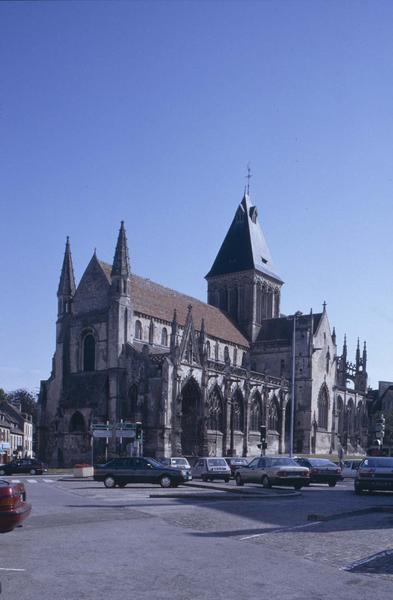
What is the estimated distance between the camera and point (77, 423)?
56.9 metres

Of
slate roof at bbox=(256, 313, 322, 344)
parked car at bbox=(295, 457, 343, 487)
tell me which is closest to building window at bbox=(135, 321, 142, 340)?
slate roof at bbox=(256, 313, 322, 344)

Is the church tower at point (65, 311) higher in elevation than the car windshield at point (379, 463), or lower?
higher

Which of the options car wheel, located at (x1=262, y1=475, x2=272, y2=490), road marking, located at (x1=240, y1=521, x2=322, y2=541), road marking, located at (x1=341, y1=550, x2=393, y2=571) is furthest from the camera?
car wheel, located at (x1=262, y1=475, x2=272, y2=490)

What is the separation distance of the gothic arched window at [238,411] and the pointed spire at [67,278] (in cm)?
1652

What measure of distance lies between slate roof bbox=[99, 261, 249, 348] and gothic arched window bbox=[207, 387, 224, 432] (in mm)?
6744

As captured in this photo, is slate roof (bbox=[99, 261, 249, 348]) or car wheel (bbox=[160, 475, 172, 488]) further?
slate roof (bbox=[99, 261, 249, 348])

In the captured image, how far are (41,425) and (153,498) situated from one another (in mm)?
38310

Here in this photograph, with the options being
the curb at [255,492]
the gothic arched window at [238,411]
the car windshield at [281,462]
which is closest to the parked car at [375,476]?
the curb at [255,492]

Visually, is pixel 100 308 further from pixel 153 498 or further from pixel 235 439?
pixel 153 498

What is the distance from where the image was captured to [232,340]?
237ft

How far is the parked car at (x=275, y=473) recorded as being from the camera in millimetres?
28094

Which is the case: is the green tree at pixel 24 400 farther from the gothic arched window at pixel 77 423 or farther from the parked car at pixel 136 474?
the parked car at pixel 136 474

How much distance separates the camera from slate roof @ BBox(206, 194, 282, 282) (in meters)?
79.3

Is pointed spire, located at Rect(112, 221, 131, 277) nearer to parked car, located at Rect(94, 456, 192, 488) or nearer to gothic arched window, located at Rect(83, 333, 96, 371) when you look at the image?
gothic arched window, located at Rect(83, 333, 96, 371)
